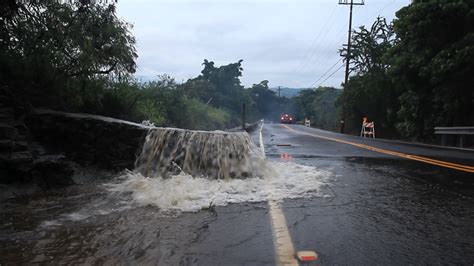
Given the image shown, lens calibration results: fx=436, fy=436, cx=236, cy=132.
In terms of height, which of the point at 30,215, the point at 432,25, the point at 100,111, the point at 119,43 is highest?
the point at 432,25

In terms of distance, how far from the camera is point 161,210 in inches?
217

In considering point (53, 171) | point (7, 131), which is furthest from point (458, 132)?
point (7, 131)

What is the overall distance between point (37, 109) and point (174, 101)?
17365 millimetres

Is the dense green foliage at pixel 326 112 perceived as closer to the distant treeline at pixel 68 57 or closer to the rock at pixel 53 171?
the distant treeline at pixel 68 57

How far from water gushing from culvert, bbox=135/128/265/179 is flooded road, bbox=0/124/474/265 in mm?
547

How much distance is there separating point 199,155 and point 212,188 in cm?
167

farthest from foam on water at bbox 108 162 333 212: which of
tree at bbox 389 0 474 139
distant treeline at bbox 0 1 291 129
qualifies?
tree at bbox 389 0 474 139

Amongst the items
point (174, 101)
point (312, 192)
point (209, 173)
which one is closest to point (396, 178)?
point (312, 192)

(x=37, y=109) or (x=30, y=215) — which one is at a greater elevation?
(x=37, y=109)

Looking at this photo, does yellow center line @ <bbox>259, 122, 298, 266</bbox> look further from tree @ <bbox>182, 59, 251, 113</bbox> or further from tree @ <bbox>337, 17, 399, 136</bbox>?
tree @ <bbox>182, 59, 251, 113</bbox>

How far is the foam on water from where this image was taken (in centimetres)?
604

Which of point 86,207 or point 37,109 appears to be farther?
point 37,109

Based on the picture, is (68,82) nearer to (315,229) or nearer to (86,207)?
(86,207)

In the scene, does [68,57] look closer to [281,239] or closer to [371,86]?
[281,239]
